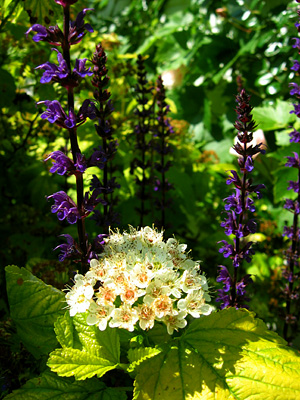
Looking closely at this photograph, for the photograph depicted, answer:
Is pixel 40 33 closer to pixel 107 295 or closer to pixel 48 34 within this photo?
pixel 48 34

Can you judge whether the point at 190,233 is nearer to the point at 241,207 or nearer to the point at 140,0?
the point at 241,207

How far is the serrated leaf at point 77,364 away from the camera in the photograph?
0.90 m

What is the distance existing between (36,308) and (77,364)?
23cm

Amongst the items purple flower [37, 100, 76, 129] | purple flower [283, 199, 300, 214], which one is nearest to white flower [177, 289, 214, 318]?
purple flower [37, 100, 76, 129]

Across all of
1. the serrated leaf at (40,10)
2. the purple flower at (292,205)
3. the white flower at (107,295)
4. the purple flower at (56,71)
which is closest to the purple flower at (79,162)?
the purple flower at (56,71)

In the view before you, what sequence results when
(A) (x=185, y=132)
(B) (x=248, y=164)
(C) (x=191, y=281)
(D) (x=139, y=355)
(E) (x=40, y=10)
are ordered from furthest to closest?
1. (A) (x=185, y=132)
2. (E) (x=40, y=10)
3. (B) (x=248, y=164)
4. (C) (x=191, y=281)
5. (D) (x=139, y=355)

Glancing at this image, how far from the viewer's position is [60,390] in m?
0.95

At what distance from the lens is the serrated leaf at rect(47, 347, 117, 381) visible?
0.90 metres

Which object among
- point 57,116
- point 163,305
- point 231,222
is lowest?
point 163,305

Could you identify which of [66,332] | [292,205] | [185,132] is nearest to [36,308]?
[66,332]

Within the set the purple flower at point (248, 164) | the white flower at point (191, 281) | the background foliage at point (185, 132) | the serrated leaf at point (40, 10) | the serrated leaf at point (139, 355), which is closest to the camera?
the serrated leaf at point (139, 355)

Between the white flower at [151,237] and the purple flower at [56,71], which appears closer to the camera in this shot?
the purple flower at [56,71]

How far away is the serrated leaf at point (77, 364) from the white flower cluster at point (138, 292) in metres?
0.09

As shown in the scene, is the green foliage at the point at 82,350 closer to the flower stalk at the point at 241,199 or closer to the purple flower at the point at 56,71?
the flower stalk at the point at 241,199
